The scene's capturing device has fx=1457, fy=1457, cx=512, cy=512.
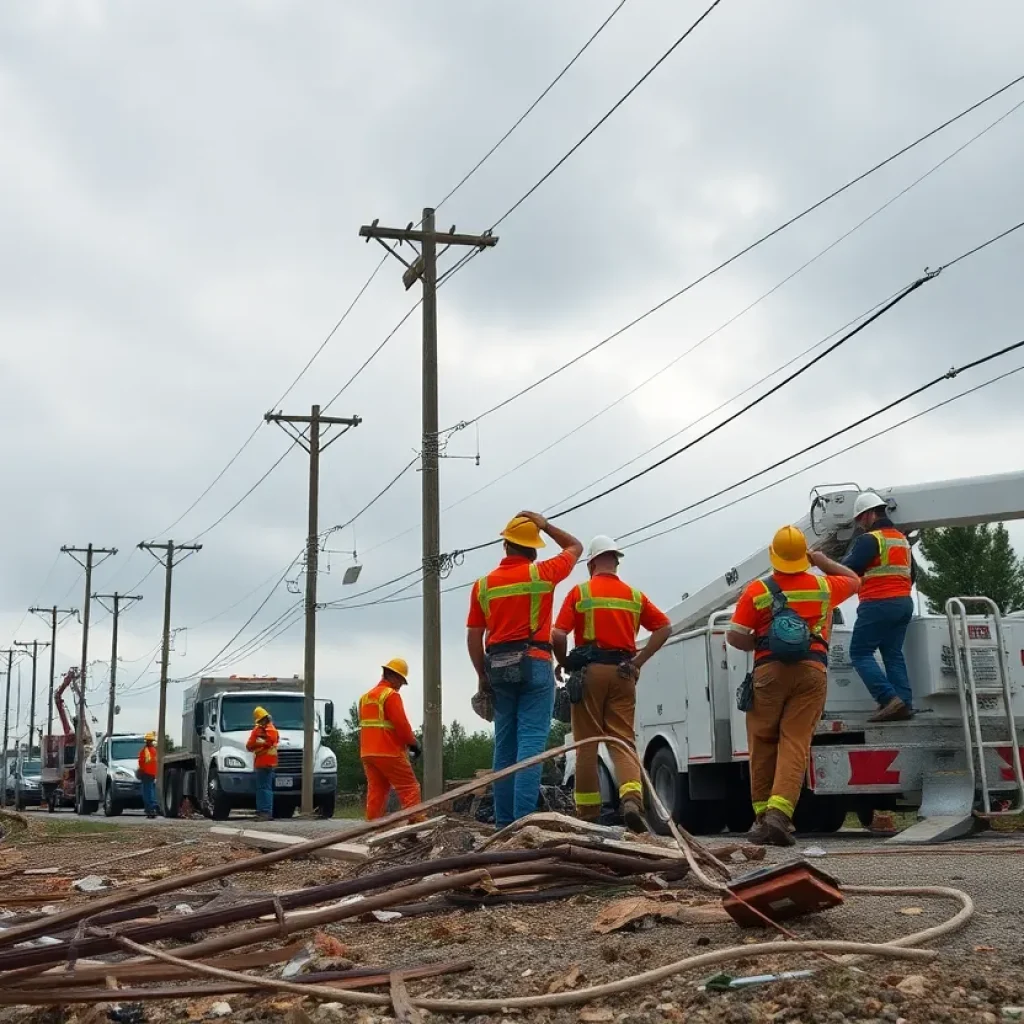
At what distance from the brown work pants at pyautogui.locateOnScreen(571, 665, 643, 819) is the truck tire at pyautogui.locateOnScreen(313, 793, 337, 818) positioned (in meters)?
21.1

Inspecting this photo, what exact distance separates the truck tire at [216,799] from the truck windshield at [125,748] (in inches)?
432

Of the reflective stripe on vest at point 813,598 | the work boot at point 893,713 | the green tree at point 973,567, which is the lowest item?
the work boot at point 893,713

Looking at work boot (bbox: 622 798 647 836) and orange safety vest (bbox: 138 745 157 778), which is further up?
orange safety vest (bbox: 138 745 157 778)

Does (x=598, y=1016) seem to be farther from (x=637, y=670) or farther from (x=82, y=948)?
(x=637, y=670)

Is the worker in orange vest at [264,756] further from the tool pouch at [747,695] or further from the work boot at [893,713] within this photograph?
the tool pouch at [747,695]

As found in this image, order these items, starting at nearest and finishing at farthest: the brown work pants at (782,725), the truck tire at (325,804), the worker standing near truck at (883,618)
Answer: the brown work pants at (782,725) → the worker standing near truck at (883,618) → the truck tire at (325,804)

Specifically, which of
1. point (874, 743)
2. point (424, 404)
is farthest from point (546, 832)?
point (424, 404)

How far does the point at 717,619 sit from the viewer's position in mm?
13289

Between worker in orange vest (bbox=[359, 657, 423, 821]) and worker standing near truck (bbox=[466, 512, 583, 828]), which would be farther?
worker in orange vest (bbox=[359, 657, 423, 821])

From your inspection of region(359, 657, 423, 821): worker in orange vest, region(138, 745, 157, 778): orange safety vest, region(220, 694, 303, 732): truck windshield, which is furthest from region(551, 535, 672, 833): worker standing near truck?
region(138, 745, 157, 778): orange safety vest

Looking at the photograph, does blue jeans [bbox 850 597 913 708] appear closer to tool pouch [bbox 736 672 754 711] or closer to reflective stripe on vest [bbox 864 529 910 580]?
reflective stripe on vest [bbox 864 529 910 580]

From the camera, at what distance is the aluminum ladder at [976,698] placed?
35.2ft

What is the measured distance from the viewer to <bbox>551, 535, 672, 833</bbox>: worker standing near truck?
31.5ft

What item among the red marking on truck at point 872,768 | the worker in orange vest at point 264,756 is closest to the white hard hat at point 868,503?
the red marking on truck at point 872,768
